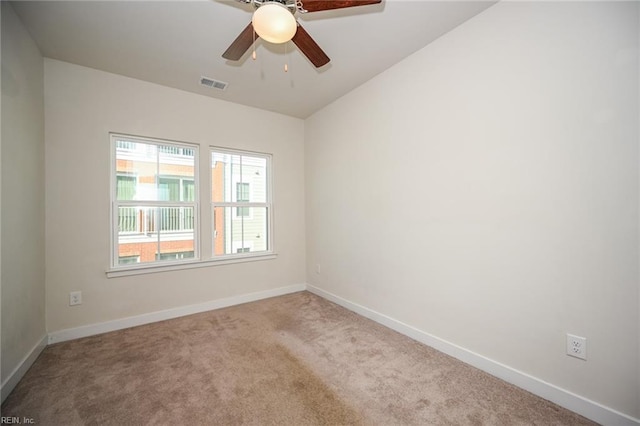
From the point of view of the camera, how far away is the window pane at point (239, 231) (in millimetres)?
3588

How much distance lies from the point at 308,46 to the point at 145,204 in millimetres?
2547

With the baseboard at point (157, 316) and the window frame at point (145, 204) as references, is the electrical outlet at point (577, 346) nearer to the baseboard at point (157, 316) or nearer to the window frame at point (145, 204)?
the baseboard at point (157, 316)

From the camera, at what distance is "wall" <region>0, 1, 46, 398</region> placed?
71.8 inches

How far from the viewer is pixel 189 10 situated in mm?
2014

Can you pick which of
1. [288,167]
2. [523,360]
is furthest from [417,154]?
[288,167]

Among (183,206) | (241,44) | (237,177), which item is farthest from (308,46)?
(183,206)

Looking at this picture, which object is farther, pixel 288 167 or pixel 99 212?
pixel 288 167

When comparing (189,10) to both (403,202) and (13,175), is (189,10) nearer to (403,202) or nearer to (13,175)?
(13,175)

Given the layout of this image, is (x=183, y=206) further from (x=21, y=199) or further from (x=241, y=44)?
(x=241, y=44)

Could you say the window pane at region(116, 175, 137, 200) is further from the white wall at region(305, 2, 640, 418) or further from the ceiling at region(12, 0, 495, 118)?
the white wall at region(305, 2, 640, 418)

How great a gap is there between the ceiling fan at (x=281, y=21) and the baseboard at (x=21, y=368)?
9.01 feet

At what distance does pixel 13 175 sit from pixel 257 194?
2.41 meters

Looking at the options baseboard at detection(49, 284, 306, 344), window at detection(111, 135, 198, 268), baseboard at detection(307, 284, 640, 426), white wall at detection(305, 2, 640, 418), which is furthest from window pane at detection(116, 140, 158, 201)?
baseboard at detection(307, 284, 640, 426)

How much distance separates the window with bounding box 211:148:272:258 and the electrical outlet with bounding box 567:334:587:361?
3310 mm
